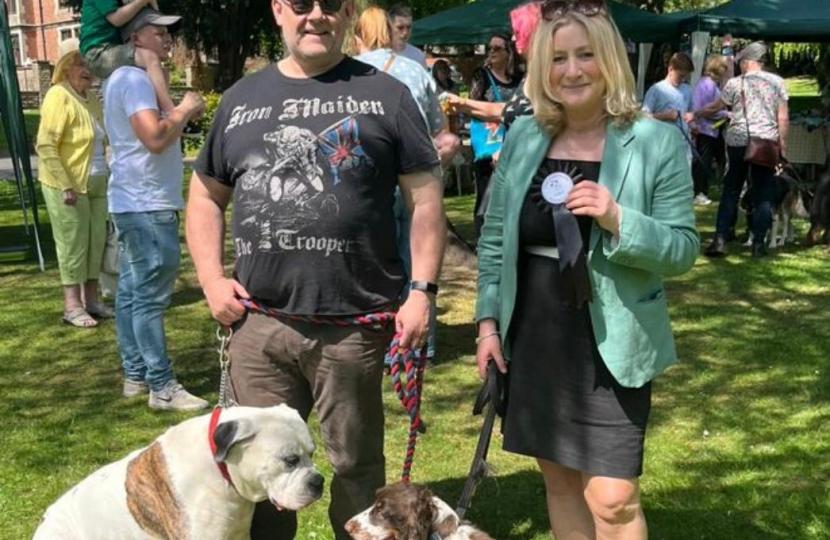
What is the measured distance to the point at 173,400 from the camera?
5.74 meters

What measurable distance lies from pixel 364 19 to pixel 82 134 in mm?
2753

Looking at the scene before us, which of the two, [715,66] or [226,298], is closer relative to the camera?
[226,298]

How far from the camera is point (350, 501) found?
3.45 metres

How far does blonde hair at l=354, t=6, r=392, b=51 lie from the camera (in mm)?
5672

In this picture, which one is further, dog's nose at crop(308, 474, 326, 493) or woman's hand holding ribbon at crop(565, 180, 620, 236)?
dog's nose at crop(308, 474, 326, 493)

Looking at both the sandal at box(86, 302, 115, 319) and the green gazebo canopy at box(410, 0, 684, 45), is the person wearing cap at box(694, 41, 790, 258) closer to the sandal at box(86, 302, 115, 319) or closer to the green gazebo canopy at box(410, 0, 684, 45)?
the green gazebo canopy at box(410, 0, 684, 45)

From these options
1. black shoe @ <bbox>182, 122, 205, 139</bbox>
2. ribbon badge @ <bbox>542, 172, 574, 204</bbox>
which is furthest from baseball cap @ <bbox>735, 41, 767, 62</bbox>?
black shoe @ <bbox>182, 122, 205, 139</bbox>

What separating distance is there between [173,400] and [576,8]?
12.1 feet

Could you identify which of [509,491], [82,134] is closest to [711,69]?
[82,134]

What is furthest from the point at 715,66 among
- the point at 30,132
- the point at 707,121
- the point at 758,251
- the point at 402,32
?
the point at 30,132

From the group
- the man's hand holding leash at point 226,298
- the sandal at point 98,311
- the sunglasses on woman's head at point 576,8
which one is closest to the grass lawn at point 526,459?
the sandal at point 98,311

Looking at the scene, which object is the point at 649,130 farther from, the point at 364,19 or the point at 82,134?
the point at 82,134

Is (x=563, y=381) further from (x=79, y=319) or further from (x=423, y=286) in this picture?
(x=79, y=319)

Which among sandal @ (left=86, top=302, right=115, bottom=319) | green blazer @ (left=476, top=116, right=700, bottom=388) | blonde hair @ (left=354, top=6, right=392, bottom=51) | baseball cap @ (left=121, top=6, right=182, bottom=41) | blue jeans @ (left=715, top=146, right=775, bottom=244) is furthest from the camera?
blue jeans @ (left=715, top=146, right=775, bottom=244)
